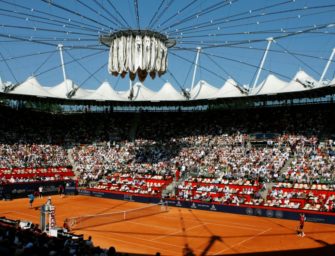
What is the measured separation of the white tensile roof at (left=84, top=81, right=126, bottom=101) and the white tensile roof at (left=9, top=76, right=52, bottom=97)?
6312 mm

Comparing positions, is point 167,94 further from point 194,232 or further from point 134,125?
point 194,232

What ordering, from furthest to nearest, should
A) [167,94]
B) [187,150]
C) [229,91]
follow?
1. [167,94]
2. [187,150]
3. [229,91]

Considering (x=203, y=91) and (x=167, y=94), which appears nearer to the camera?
(x=203, y=91)

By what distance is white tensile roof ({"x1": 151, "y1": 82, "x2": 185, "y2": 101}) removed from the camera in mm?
55875

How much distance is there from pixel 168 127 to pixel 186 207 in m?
22.8

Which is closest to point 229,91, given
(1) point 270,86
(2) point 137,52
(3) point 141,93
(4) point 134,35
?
(1) point 270,86

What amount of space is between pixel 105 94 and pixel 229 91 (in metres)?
18.8

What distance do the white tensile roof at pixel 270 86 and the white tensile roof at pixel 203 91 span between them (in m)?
7.19

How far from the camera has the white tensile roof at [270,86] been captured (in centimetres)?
4628

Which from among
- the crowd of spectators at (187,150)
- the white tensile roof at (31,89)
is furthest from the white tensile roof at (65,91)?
the crowd of spectators at (187,150)

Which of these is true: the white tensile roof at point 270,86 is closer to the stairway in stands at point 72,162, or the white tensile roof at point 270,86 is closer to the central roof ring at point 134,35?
the stairway in stands at point 72,162

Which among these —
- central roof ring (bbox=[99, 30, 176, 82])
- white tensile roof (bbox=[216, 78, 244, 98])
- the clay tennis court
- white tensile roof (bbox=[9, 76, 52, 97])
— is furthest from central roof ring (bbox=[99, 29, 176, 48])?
white tensile roof (bbox=[9, 76, 52, 97])

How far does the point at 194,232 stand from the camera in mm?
27562

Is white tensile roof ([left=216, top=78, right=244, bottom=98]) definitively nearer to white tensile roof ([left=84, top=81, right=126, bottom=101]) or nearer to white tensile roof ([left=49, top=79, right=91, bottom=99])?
white tensile roof ([left=84, top=81, right=126, bottom=101])
